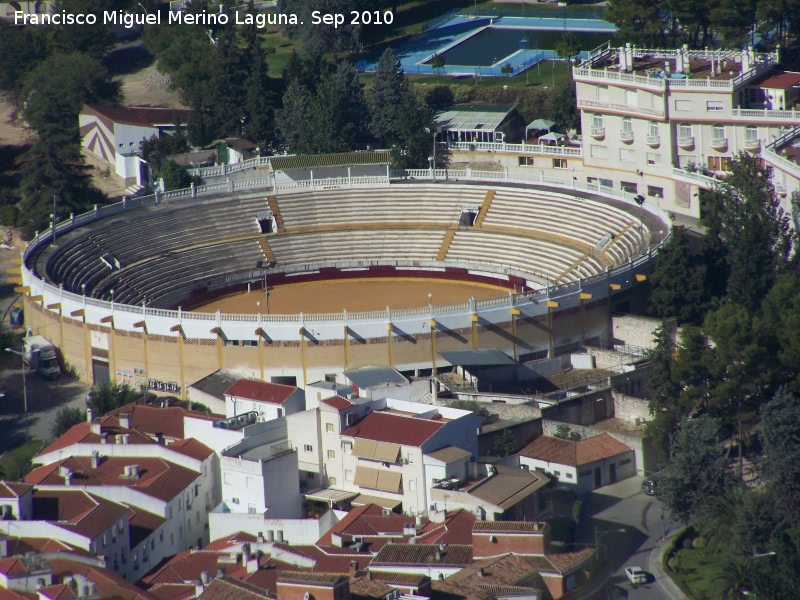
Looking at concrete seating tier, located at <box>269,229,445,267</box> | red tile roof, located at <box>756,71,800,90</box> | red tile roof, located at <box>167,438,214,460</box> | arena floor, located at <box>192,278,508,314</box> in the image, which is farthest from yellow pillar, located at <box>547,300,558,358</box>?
red tile roof, located at <box>756,71,800,90</box>

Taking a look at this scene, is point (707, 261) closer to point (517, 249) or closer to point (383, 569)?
point (517, 249)

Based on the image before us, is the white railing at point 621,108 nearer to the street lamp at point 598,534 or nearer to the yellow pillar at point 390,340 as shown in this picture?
the yellow pillar at point 390,340

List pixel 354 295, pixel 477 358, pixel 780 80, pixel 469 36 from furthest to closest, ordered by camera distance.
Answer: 1. pixel 469 36
2. pixel 780 80
3. pixel 354 295
4. pixel 477 358

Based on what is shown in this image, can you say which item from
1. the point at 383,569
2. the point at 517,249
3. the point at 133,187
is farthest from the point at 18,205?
the point at 383,569

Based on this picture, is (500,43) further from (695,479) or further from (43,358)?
(695,479)

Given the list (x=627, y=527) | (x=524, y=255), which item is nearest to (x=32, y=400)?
(x=524, y=255)
